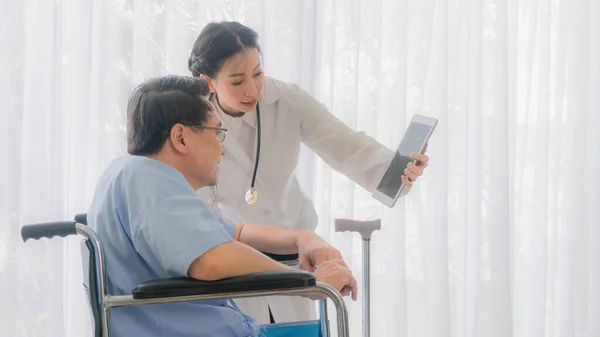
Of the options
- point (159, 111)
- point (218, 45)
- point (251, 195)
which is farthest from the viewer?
point (251, 195)

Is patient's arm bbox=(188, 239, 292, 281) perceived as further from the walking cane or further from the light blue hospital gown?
the walking cane

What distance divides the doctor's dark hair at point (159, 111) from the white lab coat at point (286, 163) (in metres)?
0.51

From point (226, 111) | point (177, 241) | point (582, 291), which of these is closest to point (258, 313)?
point (226, 111)

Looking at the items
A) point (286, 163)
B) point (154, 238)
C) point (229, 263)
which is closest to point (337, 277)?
point (229, 263)

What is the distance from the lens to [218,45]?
5.49 ft

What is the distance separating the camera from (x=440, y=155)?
8.25 feet

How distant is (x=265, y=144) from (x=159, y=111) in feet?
2.02

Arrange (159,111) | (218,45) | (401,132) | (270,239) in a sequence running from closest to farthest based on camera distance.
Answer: (159,111) < (270,239) < (218,45) < (401,132)

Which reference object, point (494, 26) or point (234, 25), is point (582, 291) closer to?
point (494, 26)

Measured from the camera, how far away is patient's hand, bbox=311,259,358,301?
130cm

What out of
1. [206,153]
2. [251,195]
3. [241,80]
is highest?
[241,80]

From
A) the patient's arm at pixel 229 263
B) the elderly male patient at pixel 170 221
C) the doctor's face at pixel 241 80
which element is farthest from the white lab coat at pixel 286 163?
the patient's arm at pixel 229 263

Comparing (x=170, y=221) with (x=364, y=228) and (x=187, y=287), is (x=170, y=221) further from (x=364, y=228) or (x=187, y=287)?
(x=364, y=228)

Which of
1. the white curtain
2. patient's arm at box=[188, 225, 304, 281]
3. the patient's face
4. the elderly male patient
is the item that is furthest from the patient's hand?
the white curtain
